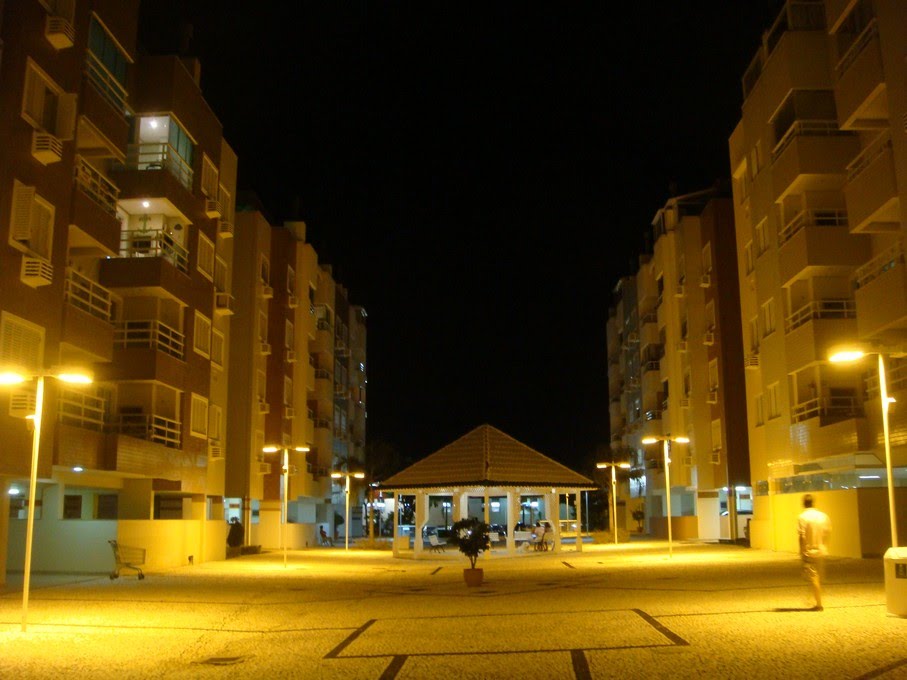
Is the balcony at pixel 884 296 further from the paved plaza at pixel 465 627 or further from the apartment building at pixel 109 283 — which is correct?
the apartment building at pixel 109 283

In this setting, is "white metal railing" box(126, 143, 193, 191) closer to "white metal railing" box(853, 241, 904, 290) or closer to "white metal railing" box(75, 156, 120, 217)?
"white metal railing" box(75, 156, 120, 217)

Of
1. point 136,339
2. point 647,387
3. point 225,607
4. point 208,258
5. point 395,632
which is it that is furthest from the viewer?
point 647,387

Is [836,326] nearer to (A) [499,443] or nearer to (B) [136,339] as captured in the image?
(A) [499,443]

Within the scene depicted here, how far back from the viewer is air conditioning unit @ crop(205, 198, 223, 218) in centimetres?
4028

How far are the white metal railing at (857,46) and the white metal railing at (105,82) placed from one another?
2375cm

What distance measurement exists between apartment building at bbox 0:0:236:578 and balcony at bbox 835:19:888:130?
75.9ft

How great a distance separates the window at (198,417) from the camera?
39.0m

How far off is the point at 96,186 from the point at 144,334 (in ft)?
20.2

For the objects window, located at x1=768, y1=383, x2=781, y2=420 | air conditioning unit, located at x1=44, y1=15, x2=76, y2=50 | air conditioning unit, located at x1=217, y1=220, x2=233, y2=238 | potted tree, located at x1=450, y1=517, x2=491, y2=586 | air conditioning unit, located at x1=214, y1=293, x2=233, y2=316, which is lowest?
potted tree, located at x1=450, y1=517, x2=491, y2=586

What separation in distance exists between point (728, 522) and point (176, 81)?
37457 mm

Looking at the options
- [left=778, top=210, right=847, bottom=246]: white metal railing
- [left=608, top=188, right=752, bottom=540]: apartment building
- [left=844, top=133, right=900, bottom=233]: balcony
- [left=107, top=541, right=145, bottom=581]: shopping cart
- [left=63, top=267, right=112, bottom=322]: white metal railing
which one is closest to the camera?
[left=844, top=133, right=900, bottom=233]: balcony

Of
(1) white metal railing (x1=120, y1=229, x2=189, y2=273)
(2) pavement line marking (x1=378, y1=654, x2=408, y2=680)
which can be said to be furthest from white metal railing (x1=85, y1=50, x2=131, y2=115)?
(2) pavement line marking (x1=378, y1=654, x2=408, y2=680)

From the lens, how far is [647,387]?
69.6 meters

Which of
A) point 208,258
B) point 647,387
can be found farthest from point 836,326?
point 647,387
